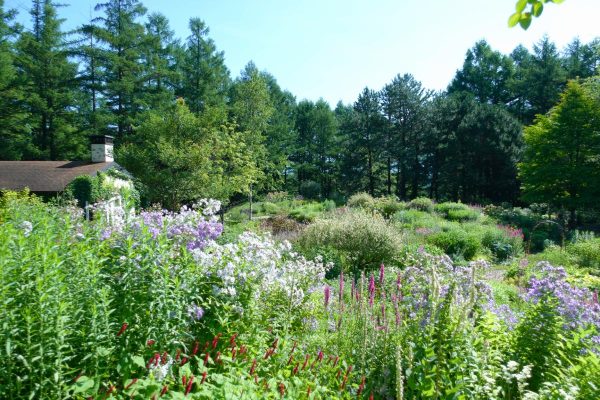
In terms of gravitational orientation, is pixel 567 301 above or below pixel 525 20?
below

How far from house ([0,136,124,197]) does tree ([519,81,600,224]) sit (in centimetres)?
2188

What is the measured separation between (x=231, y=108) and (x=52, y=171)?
12811mm

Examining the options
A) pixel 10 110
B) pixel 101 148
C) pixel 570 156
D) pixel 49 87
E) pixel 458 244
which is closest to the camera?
pixel 458 244

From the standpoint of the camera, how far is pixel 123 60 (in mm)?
29078

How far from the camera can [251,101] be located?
25438 millimetres

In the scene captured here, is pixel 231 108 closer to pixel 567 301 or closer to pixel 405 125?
pixel 405 125

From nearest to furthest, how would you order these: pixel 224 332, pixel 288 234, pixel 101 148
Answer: pixel 224 332 < pixel 288 234 < pixel 101 148

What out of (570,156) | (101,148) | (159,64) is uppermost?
(159,64)

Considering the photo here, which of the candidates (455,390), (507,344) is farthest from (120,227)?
(507,344)

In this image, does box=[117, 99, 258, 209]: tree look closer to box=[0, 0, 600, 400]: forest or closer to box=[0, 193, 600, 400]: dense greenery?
box=[0, 0, 600, 400]: forest

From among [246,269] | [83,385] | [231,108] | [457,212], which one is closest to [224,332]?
[246,269]

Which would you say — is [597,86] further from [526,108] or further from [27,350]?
[27,350]

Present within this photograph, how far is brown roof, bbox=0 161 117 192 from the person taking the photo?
1920cm

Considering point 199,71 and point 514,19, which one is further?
point 199,71
